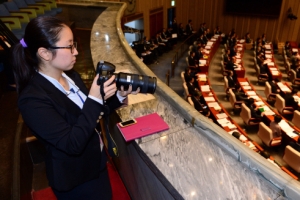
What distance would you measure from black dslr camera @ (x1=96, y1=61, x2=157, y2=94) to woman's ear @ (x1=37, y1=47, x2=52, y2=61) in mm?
221

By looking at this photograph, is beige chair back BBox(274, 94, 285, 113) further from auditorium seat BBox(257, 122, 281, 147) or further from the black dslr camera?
the black dslr camera

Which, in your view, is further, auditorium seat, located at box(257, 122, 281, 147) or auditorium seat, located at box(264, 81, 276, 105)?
auditorium seat, located at box(264, 81, 276, 105)

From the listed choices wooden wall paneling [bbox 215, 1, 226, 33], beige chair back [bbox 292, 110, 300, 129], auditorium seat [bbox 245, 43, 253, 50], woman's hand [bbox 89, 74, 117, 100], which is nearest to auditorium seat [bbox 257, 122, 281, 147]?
beige chair back [bbox 292, 110, 300, 129]

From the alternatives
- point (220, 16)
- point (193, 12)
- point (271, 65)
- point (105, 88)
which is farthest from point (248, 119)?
point (193, 12)

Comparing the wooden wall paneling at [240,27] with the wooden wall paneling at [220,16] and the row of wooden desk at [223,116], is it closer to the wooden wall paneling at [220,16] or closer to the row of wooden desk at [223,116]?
the wooden wall paneling at [220,16]

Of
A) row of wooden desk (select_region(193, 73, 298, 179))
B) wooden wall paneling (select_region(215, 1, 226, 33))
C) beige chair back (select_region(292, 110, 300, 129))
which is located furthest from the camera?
wooden wall paneling (select_region(215, 1, 226, 33))

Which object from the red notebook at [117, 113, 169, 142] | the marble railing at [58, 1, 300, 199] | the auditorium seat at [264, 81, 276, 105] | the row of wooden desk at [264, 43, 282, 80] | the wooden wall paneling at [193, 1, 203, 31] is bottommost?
the auditorium seat at [264, 81, 276, 105]

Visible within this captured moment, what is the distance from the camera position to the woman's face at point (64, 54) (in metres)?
1.11

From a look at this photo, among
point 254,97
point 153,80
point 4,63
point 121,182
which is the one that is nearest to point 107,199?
point 121,182

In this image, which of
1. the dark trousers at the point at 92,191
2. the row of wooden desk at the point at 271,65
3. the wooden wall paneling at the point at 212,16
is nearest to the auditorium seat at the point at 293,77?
the row of wooden desk at the point at 271,65

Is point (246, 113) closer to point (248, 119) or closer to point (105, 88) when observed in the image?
point (248, 119)

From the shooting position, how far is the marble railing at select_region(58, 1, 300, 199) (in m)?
1.05

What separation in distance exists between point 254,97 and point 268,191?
6.19m

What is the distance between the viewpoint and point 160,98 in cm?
176
